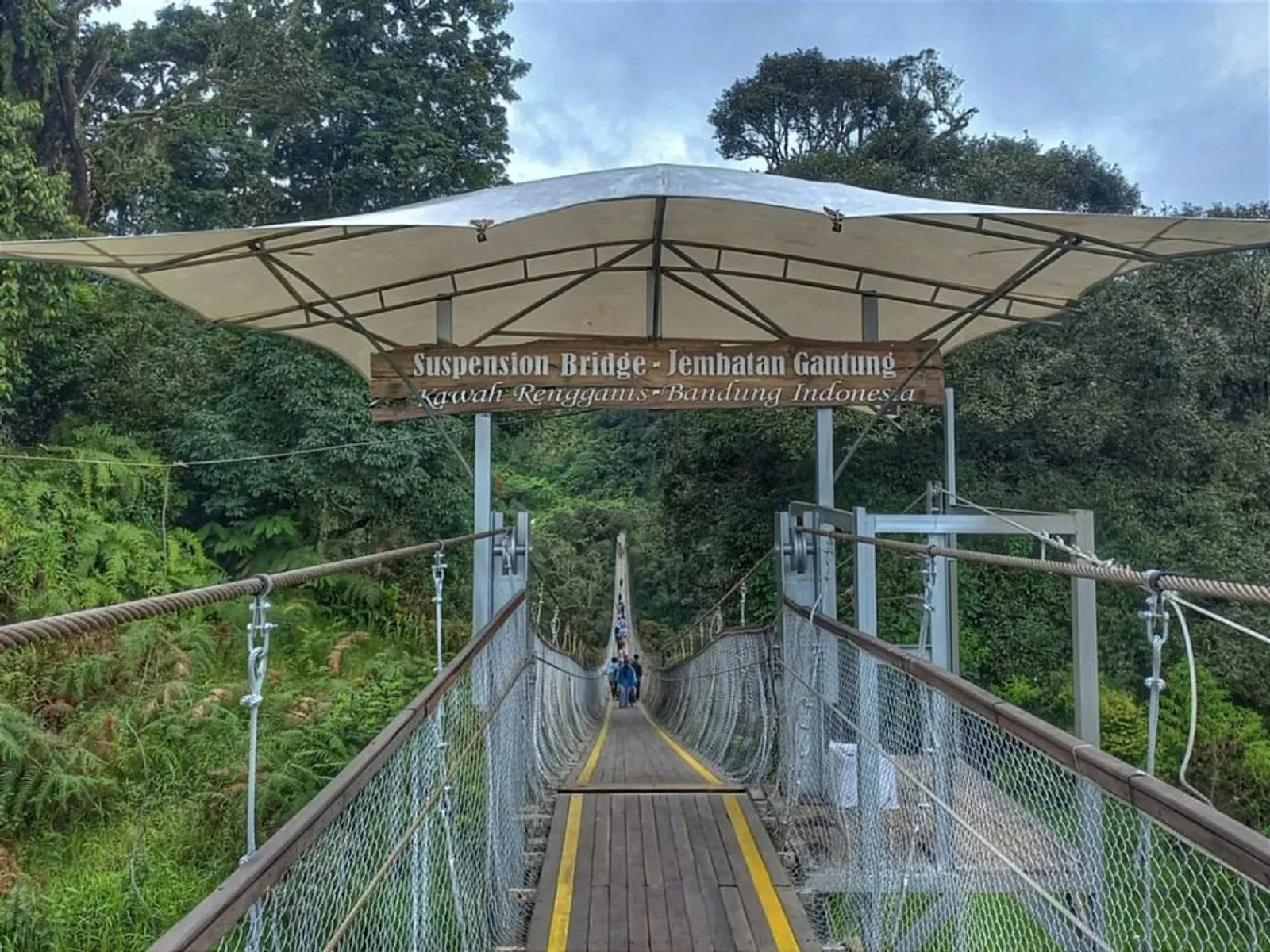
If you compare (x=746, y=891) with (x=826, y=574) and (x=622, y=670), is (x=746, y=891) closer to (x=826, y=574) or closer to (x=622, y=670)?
(x=826, y=574)

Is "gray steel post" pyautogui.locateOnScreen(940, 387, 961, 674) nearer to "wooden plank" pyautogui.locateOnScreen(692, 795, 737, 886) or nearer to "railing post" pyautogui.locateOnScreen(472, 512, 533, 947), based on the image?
"wooden plank" pyautogui.locateOnScreen(692, 795, 737, 886)

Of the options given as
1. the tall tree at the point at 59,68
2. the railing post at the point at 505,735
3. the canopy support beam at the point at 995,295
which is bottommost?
the railing post at the point at 505,735

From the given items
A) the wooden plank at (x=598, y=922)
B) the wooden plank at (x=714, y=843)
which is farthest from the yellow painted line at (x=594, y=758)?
the wooden plank at (x=598, y=922)

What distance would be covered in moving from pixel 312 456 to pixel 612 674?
27.0ft

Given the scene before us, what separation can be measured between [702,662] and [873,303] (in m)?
3.90

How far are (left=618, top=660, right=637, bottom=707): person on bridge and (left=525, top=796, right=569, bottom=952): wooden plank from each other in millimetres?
11489

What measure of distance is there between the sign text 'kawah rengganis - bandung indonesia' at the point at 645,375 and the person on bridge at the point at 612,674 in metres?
12.3

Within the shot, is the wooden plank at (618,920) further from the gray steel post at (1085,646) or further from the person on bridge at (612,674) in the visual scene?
the person on bridge at (612,674)

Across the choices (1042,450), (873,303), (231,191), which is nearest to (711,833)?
(873,303)

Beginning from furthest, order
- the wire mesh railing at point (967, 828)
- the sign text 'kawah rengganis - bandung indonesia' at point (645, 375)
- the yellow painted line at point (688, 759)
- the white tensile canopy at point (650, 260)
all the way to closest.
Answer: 1. the yellow painted line at point (688, 759)
2. the sign text 'kawah rengganis - bandung indonesia' at point (645, 375)
3. the white tensile canopy at point (650, 260)
4. the wire mesh railing at point (967, 828)

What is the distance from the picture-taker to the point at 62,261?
2846 mm

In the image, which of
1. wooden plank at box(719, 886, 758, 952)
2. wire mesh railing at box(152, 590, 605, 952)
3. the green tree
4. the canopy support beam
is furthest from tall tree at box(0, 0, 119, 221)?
wooden plank at box(719, 886, 758, 952)

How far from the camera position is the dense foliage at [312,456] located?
4.84 metres

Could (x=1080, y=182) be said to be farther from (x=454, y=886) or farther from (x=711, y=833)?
(x=454, y=886)
